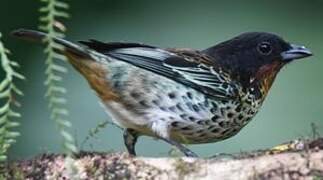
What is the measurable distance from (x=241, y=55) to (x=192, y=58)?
1.24ft

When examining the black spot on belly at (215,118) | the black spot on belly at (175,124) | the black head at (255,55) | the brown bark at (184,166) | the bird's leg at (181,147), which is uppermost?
the black head at (255,55)

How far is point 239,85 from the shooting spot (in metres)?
7.15

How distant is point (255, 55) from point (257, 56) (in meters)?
0.01

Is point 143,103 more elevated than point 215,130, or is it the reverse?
point 143,103

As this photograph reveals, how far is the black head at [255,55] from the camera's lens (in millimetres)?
7316

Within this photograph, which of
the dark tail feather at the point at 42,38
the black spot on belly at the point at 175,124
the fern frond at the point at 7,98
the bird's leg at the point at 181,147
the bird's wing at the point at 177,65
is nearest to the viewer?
the fern frond at the point at 7,98

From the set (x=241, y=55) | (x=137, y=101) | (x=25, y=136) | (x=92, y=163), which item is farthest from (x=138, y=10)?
(x=92, y=163)

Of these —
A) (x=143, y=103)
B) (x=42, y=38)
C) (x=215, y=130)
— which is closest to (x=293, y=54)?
(x=215, y=130)

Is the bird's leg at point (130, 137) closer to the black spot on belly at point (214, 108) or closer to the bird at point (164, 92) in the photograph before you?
the bird at point (164, 92)

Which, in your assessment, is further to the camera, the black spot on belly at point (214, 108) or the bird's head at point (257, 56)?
the bird's head at point (257, 56)

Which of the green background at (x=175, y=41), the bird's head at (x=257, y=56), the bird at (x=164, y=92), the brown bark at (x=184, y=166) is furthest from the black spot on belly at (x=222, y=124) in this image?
the green background at (x=175, y=41)

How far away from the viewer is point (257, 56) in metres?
7.40

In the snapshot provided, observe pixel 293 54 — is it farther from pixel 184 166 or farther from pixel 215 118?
pixel 184 166

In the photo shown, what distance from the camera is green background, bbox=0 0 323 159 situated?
8.77 m
